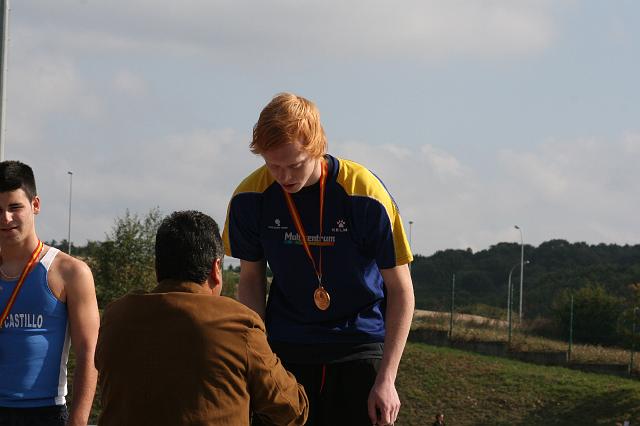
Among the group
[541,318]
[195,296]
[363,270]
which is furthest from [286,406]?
[541,318]

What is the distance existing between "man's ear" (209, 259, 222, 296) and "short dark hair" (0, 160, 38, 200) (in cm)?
167

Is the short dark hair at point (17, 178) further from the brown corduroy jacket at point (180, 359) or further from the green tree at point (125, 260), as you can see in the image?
the green tree at point (125, 260)

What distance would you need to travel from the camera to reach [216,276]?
14.5 ft

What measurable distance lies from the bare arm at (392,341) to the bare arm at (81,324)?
142 centimetres

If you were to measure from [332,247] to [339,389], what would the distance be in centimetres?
65

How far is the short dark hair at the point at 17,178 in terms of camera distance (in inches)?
224

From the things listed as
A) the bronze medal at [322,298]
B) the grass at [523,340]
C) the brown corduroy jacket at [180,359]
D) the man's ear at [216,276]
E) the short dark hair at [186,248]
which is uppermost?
the short dark hair at [186,248]

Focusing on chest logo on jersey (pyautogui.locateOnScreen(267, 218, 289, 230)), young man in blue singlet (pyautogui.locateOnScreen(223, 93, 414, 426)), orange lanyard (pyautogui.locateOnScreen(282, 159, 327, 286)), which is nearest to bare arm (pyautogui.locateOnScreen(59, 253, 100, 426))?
young man in blue singlet (pyautogui.locateOnScreen(223, 93, 414, 426))

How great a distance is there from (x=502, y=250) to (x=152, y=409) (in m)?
118

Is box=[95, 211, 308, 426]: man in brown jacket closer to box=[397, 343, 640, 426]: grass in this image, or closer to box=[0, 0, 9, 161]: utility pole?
box=[0, 0, 9, 161]: utility pole

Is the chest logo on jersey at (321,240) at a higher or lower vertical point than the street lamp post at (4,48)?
lower

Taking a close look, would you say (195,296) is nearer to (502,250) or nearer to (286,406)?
(286,406)

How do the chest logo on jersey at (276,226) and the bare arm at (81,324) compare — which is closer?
the chest logo on jersey at (276,226)

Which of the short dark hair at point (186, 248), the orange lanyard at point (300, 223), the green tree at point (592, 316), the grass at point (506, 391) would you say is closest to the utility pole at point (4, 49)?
the orange lanyard at point (300, 223)
